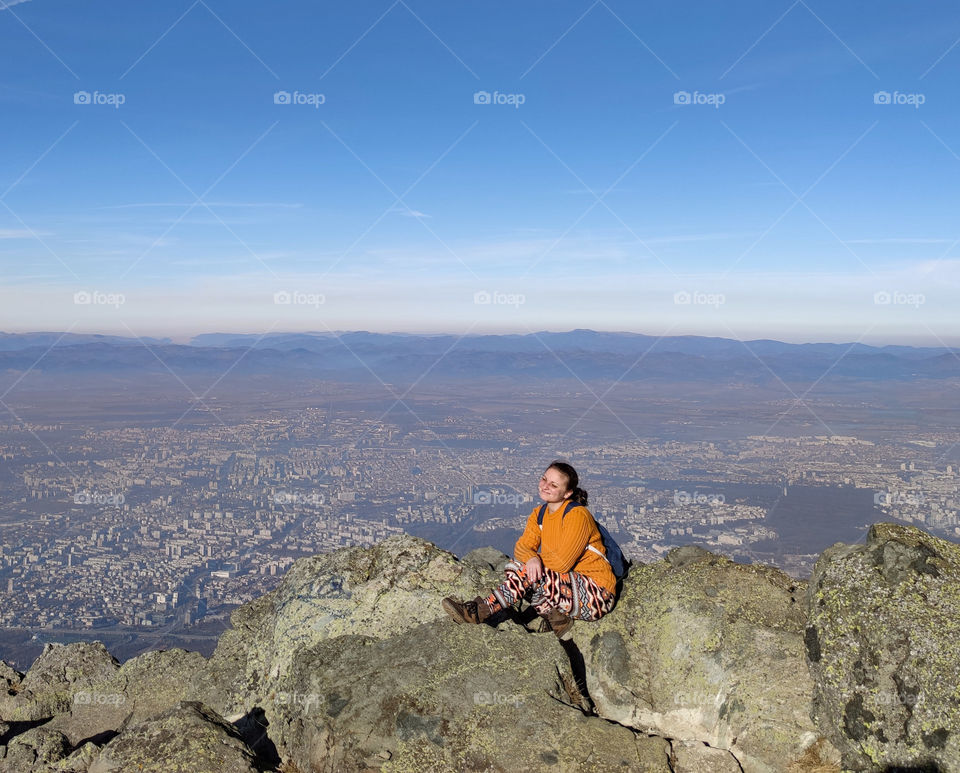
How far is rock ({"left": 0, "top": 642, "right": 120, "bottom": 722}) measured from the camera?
10.8 m

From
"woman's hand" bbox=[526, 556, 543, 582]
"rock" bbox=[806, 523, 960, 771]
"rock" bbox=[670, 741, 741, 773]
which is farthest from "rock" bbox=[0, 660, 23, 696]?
"rock" bbox=[806, 523, 960, 771]

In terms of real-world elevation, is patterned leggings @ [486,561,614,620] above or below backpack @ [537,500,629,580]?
below

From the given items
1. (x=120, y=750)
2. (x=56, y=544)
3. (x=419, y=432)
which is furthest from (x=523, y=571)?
(x=419, y=432)

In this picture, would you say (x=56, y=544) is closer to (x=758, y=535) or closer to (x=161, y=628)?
(x=161, y=628)

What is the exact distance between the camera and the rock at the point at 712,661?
23.4ft

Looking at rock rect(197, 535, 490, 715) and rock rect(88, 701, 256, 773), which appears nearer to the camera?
rock rect(88, 701, 256, 773)

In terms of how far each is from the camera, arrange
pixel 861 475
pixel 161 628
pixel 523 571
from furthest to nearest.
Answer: pixel 861 475, pixel 161 628, pixel 523 571

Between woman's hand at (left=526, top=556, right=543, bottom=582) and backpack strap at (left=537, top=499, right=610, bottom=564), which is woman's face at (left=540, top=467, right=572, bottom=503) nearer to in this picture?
backpack strap at (left=537, top=499, right=610, bottom=564)

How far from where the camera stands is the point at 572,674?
304 inches

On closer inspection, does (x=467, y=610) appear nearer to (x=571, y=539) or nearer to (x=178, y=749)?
(x=571, y=539)

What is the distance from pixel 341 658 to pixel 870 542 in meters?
6.38

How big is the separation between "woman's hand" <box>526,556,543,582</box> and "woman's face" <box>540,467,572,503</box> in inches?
31.4

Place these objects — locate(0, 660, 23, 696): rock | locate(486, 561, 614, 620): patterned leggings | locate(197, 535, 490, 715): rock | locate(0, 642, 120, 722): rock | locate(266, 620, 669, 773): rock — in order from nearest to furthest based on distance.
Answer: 1. locate(266, 620, 669, 773): rock
2. locate(486, 561, 614, 620): patterned leggings
3. locate(197, 535, 490, 715): rock
4. locate(0, 642, 120, 722): rock
5. locate(0, 660, 23, 696): rock

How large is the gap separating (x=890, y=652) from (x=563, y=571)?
3597 millimetres
